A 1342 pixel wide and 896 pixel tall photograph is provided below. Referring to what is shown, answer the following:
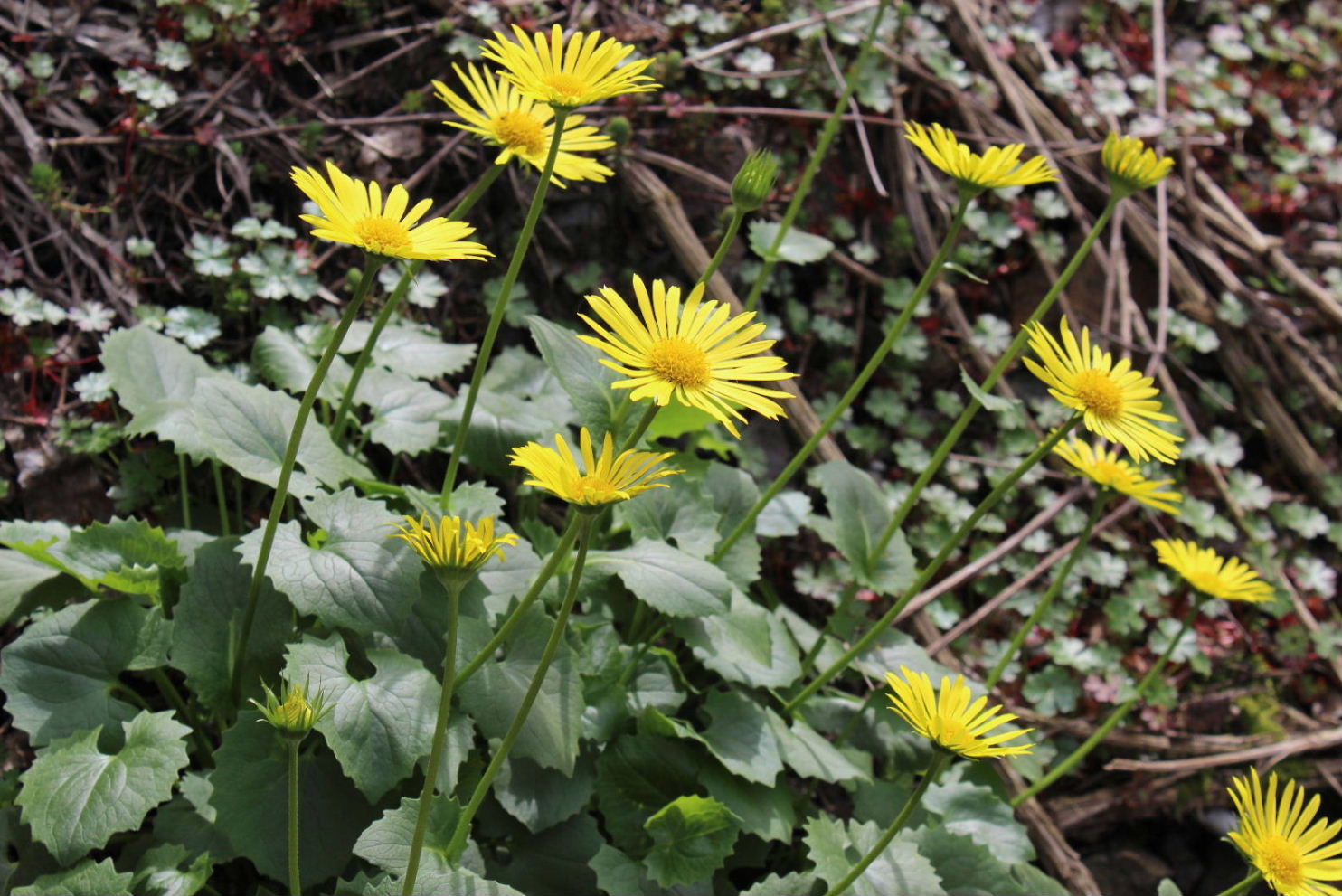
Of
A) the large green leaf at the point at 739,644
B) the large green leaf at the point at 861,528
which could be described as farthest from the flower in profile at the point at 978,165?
the large green leaf at the point at 739,644

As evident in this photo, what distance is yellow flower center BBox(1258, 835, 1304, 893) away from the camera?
1.68 metres

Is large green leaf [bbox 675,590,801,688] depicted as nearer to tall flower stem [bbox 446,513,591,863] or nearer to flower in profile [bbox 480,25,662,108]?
tall flower stem [bbox 446,513,591,863]

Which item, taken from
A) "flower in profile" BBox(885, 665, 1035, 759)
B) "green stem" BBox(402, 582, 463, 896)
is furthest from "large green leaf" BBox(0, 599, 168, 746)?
"flower in profile" BBox(885, 665, 1035, 759)

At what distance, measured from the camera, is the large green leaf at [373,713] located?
1635 millimetres

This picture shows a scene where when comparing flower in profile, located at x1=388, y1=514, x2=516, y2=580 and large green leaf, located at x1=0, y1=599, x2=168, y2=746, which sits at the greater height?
flower in profile, located at x1=388, y1=514, x2=516, y2=580

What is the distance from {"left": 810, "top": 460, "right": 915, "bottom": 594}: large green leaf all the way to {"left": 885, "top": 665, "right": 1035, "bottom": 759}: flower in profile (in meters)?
0.70

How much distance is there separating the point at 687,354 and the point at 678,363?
24 millimetres

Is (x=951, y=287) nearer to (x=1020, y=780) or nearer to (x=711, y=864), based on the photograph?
(x=1020, y=780)

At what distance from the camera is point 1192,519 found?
3328 millimetres

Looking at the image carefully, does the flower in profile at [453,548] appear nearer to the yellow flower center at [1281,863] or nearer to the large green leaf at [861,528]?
the large green leaf at [861,528]

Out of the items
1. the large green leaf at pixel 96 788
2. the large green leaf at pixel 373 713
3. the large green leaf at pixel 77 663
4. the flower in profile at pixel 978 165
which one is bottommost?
the large green leaf at pixel 96 788

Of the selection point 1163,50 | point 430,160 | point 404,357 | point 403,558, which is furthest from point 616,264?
point 1163,50

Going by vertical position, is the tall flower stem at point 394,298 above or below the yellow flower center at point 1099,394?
below

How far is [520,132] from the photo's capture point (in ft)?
6.33
